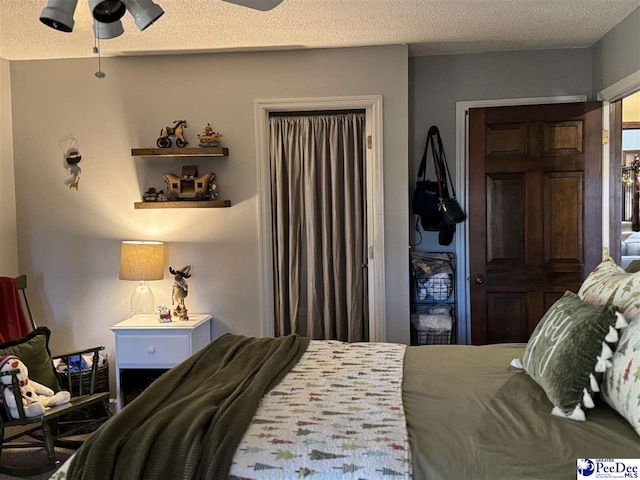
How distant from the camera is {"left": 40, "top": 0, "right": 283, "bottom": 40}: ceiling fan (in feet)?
6.56

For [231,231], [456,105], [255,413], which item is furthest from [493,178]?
[255,413]

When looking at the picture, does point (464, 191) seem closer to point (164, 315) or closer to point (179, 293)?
point (179, 293)

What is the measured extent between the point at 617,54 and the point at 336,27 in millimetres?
1721

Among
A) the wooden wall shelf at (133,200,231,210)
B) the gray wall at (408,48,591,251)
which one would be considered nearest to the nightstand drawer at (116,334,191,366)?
the wooden wall shelf at (133,200,231,210)

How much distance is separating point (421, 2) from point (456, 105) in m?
1.16

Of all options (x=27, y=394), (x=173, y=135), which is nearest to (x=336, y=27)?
(x=173, y=135)

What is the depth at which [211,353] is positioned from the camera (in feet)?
7.68

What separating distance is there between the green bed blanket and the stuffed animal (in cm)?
105

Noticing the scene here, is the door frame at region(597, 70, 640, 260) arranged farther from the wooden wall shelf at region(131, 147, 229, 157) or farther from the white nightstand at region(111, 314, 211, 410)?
the white nightstand at region(111, 314, 211, 410)

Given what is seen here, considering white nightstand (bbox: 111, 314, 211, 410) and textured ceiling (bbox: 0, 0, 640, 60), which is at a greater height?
textured ceiling (bbox: 0, 0, 640, 60)

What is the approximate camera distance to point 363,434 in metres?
1.55

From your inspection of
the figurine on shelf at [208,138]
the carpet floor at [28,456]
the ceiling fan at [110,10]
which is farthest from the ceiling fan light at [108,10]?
the carpet floor at [28,456]

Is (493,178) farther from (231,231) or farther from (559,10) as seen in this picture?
(231,231)

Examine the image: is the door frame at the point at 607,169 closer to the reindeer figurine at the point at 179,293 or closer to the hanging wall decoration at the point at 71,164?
the reindeer figurine at the point at 179,293
